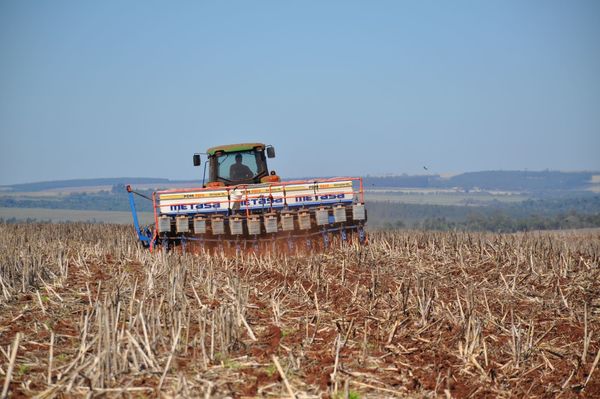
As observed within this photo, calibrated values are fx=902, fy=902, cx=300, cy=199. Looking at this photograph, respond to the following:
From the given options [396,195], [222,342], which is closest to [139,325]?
[222,342]

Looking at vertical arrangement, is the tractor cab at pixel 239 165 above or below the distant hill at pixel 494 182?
above

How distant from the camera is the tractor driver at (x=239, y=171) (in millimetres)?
20516

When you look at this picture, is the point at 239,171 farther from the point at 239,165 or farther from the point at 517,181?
the point at 517,181

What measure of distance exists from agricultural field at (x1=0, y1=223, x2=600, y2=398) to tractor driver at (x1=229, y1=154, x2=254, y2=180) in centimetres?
661

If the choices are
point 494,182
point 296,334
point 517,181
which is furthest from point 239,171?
point 517,181

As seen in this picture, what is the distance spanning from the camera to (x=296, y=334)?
30.4 ft

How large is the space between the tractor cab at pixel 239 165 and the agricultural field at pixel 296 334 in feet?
21.3

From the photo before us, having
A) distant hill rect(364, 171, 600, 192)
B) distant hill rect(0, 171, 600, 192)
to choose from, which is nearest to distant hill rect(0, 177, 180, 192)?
distant hill rect(0, 171, 600, 192)

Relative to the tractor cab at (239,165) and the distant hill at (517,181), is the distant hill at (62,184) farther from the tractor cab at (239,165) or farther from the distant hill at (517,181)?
the tractor cab at (239,165)

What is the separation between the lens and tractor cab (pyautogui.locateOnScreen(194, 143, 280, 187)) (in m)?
20.4

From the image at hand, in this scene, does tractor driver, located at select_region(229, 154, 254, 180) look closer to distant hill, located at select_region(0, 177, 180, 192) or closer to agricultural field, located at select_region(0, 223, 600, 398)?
agricultural field, located at select_region(0, 223, 600, 398)

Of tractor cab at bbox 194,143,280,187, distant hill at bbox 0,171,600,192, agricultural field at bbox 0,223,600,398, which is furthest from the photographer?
distant hill at bbox 0,171,600,192

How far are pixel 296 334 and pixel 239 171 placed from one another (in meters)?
11.6

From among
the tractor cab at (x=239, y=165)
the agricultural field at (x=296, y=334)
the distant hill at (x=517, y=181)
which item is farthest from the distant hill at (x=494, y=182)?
the agricultural field at (x=296, y=334)
